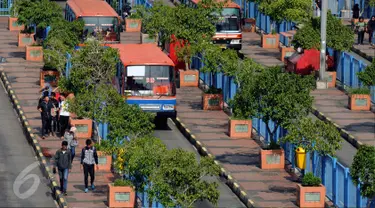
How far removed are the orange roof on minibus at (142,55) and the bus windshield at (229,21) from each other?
10066 millimetres

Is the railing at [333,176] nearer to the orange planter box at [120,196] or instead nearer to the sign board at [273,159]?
the sign board at [273,159]

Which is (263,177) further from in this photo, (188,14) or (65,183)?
(188,14)

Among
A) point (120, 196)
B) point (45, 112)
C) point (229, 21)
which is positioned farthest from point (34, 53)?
point (120, 196)

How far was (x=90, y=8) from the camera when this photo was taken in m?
65.8

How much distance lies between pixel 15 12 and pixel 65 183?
90.4 ft

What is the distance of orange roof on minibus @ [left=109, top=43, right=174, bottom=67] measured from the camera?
51.9m

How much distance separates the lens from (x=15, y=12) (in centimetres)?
6812

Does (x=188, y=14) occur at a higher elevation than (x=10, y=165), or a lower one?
higher

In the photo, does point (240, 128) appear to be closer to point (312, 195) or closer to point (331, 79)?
point (312, 195)

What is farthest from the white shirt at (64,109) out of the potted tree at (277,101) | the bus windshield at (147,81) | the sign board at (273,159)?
the sign board at (273,159)

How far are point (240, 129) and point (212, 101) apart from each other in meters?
5.12

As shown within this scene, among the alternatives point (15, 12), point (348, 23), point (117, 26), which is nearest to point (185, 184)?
point (117, 26)

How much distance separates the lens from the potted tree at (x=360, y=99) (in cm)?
5553

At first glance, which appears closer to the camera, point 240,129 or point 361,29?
point 240,129
